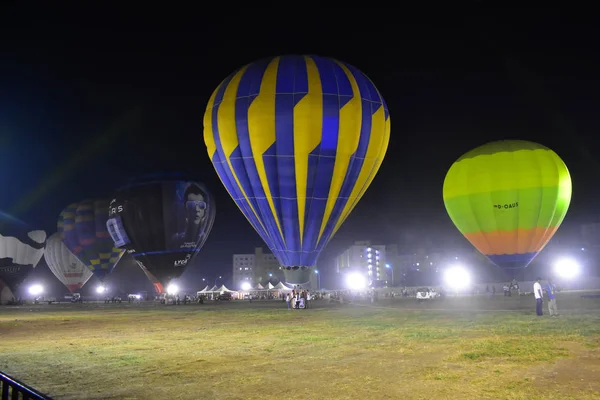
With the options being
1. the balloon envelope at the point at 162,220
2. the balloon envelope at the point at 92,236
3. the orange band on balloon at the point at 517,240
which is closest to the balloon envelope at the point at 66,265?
the balloon envelope at the point at 92,236

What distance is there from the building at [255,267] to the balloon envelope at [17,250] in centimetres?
9733

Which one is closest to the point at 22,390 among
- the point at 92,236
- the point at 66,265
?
the point at 92,236

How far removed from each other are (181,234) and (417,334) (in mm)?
32839

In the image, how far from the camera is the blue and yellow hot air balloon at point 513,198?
28297 millimetres

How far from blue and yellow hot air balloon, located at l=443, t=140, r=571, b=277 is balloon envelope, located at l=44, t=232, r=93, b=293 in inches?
2146

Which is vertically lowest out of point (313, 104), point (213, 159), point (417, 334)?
point (417, 334)

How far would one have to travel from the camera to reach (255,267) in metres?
167

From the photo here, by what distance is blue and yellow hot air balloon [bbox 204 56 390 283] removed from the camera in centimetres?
2572

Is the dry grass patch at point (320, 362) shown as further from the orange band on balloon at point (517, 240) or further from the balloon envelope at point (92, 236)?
the balloon envelope at point (92, 236)

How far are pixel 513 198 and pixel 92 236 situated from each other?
4602cm

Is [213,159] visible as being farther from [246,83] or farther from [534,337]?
[534,337]

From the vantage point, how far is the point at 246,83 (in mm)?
26703

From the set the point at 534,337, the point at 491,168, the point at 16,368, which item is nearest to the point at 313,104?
the point at 491,168

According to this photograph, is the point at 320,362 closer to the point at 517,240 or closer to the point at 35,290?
the point at 517,240
